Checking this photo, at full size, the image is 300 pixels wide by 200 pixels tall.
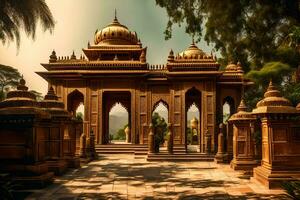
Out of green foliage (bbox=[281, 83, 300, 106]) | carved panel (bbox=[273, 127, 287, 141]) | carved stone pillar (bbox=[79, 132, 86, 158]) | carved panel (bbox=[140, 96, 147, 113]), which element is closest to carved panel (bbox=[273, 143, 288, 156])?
carved panel (bbox=[273, 127, 287, 141])

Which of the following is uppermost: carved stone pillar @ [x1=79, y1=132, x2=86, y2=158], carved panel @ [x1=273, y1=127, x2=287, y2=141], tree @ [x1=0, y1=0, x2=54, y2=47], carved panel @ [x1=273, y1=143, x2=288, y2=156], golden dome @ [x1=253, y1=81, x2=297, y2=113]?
tree @ [x1=0, y1=0, x2=54, y2=47]

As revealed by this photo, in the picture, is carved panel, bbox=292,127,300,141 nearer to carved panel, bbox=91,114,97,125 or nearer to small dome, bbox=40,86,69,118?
small dome, bbox=40,86,69,118

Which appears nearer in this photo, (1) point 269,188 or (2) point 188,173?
(1) point 269,188

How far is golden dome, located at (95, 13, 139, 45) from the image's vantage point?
27.3 metres

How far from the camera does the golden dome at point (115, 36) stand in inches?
1077

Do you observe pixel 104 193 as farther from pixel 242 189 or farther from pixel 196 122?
pixel 196 122

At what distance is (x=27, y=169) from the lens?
9461 millimetres

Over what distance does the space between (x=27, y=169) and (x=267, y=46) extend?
17.3m

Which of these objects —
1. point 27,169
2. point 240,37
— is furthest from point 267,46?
point 27,169

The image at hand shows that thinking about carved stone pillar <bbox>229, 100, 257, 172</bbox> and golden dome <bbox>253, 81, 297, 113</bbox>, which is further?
carved stone pillar <bbox>229, 100, 257, 172</bbox>

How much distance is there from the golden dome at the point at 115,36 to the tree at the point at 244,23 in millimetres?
7890

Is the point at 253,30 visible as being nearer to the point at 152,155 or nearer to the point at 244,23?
the point at 244,23

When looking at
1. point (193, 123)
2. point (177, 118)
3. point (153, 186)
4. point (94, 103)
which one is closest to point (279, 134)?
point (153, 186)

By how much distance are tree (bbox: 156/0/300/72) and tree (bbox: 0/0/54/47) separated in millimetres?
4102
